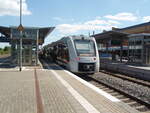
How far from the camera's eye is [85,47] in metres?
16.4

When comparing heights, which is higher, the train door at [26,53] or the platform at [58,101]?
the train door at [26,53]

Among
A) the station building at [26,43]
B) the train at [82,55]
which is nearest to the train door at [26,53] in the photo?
the station building at [26,43]

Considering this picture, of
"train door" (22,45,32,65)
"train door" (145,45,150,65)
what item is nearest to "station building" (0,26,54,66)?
"train door" (22,45,32,65)

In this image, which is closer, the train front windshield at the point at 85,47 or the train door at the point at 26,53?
the train front windshield at the point at 85,47

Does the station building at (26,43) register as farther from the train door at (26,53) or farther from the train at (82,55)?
the train at (82,55)

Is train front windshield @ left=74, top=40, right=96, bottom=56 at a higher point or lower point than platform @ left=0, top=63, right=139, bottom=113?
higher

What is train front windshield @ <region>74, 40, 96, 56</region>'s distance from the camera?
52.6ft

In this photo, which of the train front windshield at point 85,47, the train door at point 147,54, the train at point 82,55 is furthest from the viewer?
the train door at point 147,54

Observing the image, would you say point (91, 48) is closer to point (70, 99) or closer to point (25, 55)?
point (25, 55)

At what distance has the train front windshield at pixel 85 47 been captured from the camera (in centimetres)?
1603

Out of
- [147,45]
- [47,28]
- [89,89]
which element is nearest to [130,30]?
[147,45]

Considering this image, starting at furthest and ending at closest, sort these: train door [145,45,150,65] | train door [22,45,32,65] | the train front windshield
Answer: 1. train door [145,45,150,65]
2. train door [22,45,32,65]
3. the train front windshield

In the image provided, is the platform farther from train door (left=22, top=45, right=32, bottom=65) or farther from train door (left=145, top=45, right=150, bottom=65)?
train door (left=145, top=45, right=150, bottom=65)

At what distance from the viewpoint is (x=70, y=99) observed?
7.45 meters
